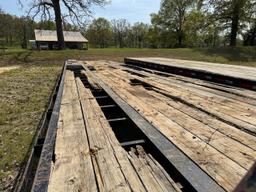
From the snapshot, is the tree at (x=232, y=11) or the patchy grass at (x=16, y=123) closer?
the patchy grass at (x=16, y=123)

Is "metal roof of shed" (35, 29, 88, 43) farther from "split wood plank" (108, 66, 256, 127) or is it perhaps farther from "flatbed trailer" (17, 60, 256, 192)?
"flatbed trailer" (17, 60, 256, 192)

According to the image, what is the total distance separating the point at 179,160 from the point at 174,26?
51.4 metres

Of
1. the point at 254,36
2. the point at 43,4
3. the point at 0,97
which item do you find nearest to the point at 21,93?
the point at 0,97

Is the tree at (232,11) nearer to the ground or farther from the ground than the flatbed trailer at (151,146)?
farther from the ground

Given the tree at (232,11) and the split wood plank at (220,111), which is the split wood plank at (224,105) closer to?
the split wood plank at (220,111)

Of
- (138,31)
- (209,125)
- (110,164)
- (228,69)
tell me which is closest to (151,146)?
(110,164)

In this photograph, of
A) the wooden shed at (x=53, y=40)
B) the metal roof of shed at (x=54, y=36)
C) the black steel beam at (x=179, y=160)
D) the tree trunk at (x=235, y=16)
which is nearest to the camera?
the black steel beam at (x=179, y=160)

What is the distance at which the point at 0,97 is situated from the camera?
7.34 metres

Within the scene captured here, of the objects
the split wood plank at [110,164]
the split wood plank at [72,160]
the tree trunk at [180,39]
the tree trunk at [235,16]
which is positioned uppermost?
the tree trunk at [235,16]

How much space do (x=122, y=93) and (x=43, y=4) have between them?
77.3ft

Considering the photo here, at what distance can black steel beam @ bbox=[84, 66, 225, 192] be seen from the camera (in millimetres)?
1650

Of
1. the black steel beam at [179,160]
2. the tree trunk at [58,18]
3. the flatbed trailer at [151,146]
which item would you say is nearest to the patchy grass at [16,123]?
the flatbed trailer at [151,146]

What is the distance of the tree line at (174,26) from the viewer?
2728 centimetres

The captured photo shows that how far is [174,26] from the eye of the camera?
50.9 metres
